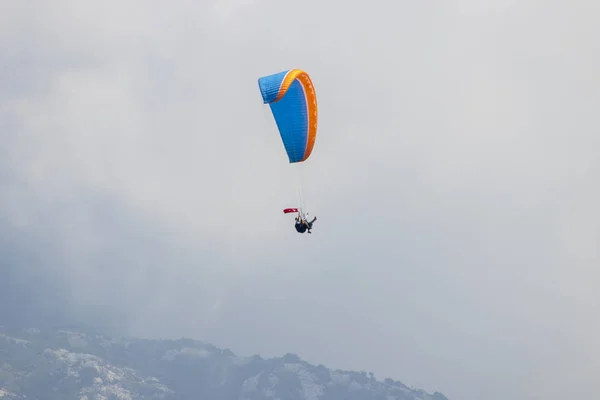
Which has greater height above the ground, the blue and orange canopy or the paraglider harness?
the blue and orange canopy

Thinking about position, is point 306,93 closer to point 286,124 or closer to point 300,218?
point 286,124

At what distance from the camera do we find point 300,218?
99.2m

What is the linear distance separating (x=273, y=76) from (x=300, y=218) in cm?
2136

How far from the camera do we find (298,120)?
97.0 metres

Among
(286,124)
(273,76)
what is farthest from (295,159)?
(273,76)

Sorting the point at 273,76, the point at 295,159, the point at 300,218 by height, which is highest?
the point at 273,76

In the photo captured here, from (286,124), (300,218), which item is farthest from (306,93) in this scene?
(300,218)

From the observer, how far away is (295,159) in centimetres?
9888

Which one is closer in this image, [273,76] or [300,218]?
[273,76]

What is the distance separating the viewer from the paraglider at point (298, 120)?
9600 centimetres

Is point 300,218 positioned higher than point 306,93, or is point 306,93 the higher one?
point 306,93

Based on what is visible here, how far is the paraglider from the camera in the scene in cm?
9600

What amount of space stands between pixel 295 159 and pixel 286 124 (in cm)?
546

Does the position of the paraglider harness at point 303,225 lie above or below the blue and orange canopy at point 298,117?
below
